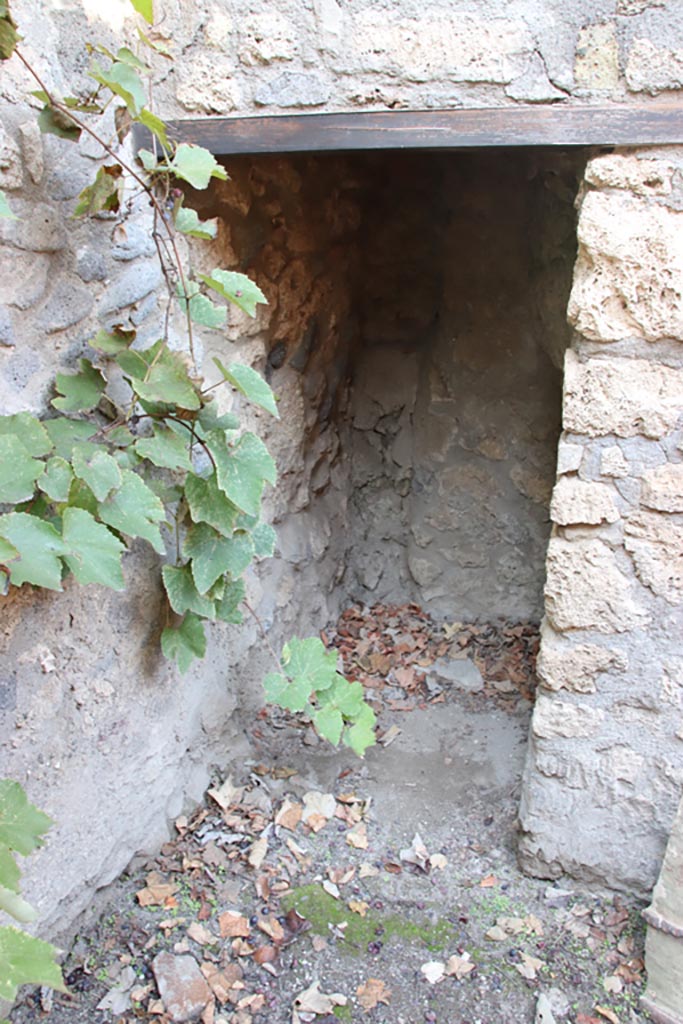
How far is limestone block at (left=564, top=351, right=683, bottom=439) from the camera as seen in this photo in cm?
161

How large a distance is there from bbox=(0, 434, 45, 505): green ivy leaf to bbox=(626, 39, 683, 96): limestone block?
1.25 metres

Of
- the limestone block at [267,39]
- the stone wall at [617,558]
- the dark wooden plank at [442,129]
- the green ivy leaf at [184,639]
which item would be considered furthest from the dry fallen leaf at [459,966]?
the limestone block at [267,39]

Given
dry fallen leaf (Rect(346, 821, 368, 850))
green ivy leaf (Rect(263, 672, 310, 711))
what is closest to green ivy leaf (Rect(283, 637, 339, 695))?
green ivy leaf (Rect(263, 672, 310, 711))

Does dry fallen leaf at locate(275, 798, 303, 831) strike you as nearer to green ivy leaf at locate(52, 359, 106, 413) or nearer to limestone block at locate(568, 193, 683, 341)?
green ivy leaf at locate(52, 359, 106, 413)

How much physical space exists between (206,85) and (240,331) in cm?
61

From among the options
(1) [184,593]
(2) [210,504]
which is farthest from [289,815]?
(2) [210,504]

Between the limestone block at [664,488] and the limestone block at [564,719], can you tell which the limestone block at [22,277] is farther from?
the limestone block at [564,719]

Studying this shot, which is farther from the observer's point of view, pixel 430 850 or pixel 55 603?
pixel 430 850

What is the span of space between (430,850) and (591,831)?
415mm

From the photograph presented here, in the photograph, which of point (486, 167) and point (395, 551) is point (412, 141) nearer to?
point (486, 167)

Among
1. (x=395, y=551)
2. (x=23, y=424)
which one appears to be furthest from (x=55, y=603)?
(x=395, y=551)

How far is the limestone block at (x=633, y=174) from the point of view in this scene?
1506 millimetres

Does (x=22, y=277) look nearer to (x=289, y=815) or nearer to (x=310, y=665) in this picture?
(x=310, y=665)

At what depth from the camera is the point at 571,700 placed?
1823mm
